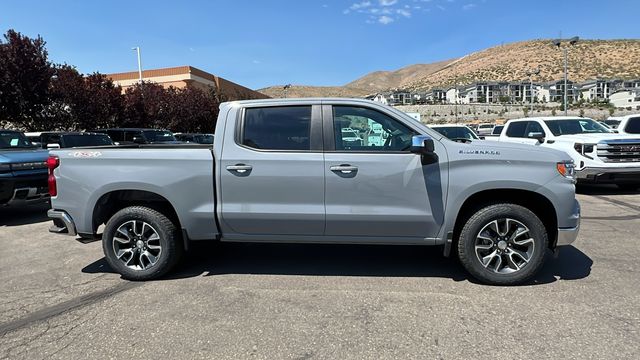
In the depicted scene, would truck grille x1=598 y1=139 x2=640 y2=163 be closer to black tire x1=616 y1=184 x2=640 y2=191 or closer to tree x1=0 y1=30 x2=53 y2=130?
black tire x1=616 y1=184 x2=640 y2=191

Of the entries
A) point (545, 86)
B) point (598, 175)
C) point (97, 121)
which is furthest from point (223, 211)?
point (545, 86)

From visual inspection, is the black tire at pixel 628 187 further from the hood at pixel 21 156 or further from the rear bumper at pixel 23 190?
the hood at pixel 21 156

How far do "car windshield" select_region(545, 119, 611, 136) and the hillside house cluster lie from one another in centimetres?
7704

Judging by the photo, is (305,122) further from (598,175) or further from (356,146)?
(598,175)

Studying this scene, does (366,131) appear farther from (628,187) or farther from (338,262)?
(628,187)

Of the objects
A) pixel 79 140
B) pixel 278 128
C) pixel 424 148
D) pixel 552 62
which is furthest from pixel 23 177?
pixel 552 62

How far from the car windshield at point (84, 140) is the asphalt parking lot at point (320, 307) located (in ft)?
22.5

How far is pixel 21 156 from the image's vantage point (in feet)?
26.6

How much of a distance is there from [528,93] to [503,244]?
126344 millimetres

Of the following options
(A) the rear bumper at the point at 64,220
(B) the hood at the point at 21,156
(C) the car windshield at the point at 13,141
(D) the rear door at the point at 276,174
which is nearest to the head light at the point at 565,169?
(D) the rear door at the point at 276,174

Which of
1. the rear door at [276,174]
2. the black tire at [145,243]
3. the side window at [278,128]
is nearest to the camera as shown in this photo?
the rear door at [276,174]

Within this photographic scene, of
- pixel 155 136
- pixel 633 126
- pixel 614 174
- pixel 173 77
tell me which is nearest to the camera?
pixel 614 174

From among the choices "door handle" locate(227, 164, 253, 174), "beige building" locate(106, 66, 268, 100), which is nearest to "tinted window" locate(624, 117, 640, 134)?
"door handle" locate(227, 164, 253, 174)

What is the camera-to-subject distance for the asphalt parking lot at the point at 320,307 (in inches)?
133
